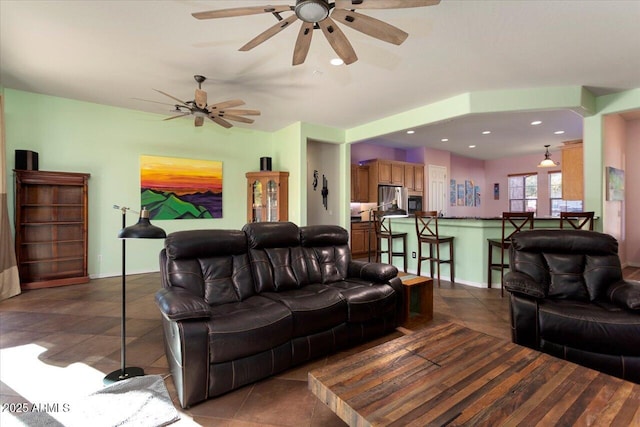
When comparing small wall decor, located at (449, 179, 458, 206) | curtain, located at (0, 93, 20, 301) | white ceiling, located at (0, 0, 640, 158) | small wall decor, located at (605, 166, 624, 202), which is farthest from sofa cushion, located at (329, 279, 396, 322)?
small wall decor, located at (449, 179, 458, 206)

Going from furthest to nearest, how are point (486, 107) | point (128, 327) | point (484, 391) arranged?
point (486, 107)
point (128, 327)
point (484, 391)

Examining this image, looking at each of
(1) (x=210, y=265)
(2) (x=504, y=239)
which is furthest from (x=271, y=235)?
(2) (x=504, y=239)

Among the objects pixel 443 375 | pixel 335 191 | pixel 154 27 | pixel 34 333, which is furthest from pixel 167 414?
pixel 335 191

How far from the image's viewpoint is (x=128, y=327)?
2914mm

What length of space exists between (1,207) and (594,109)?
8003 millimetres

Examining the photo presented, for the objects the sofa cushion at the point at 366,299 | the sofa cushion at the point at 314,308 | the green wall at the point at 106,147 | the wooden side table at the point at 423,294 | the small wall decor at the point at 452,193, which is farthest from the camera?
the small wall decor at the point at 452,193

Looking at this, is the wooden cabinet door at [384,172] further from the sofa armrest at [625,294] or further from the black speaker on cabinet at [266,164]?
the sofa armrest at [625,294]

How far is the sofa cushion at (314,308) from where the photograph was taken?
216 cm

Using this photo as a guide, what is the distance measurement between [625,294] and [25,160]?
668 cm

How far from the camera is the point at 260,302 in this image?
7.72 ft

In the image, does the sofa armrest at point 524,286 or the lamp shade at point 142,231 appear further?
the sofa armrest at point 524,286

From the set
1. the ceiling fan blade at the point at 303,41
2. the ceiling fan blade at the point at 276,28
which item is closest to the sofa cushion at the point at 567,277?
the ceiling fan blade at the point at 303,41

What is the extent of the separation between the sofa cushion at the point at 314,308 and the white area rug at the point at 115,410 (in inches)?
35.2

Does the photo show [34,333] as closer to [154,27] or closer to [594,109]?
[154,27]
